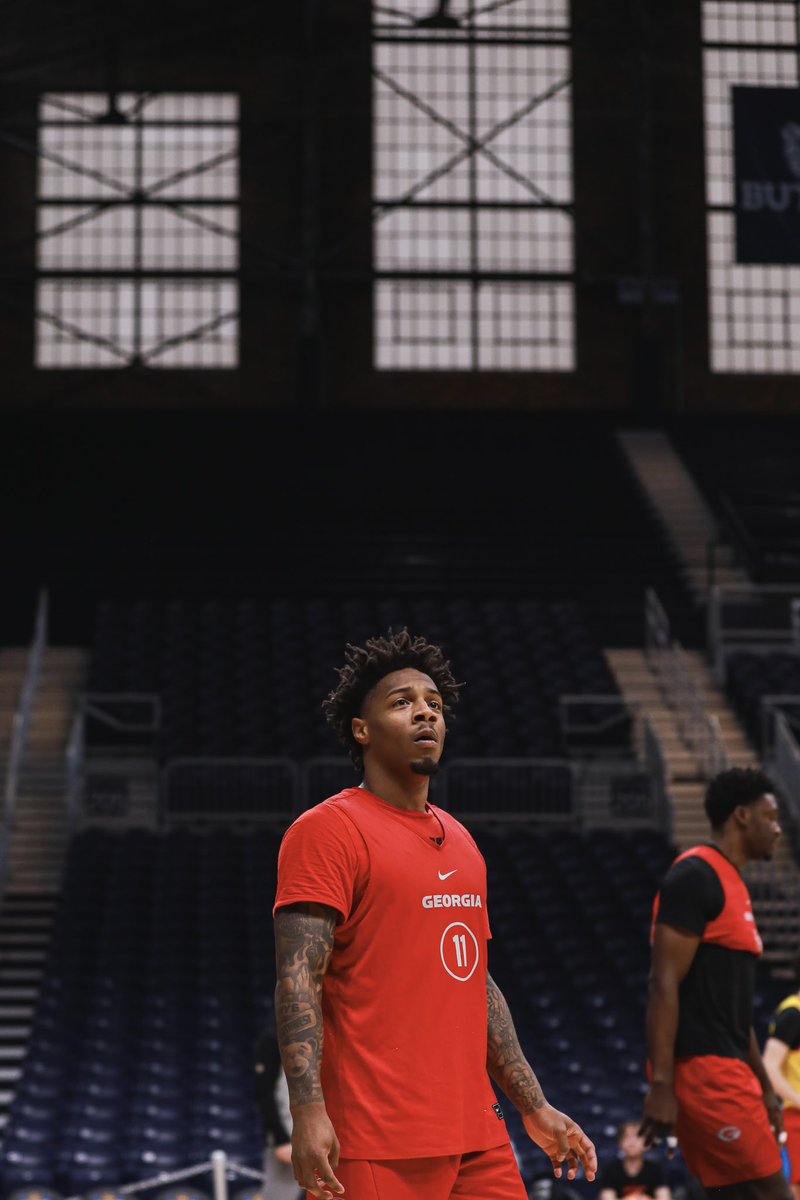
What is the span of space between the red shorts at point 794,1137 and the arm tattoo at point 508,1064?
317 centimetres

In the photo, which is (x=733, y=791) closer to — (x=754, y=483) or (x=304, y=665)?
(x=304, y=665)

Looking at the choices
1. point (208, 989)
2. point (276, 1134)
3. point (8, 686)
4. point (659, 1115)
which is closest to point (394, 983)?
point (659, 1115)

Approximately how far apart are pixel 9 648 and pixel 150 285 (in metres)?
8.65

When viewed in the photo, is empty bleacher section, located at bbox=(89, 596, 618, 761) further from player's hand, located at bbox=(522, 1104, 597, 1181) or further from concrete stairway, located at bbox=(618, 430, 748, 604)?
player's hand, located at bbox=(522, 1104, 597, 1181)

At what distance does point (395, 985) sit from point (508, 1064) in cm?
45

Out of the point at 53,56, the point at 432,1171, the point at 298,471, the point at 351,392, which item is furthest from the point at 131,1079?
the point at 53,56

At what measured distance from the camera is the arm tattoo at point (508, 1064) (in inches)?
166

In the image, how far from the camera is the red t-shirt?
393 cm

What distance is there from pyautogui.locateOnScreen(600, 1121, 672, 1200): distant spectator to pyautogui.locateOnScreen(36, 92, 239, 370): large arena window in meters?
20.2

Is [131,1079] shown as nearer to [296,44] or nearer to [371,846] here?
[371,846]

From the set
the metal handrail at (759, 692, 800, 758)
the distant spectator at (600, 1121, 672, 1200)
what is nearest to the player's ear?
the distant spectator at (600, 1121, 672, 1200)

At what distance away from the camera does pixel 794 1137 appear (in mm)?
7109

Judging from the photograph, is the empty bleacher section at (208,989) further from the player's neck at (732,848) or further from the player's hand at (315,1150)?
the player's hand at (315,1150)

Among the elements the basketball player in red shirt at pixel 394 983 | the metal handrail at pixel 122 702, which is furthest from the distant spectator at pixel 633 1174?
the metal handrail at pixel 122 702
